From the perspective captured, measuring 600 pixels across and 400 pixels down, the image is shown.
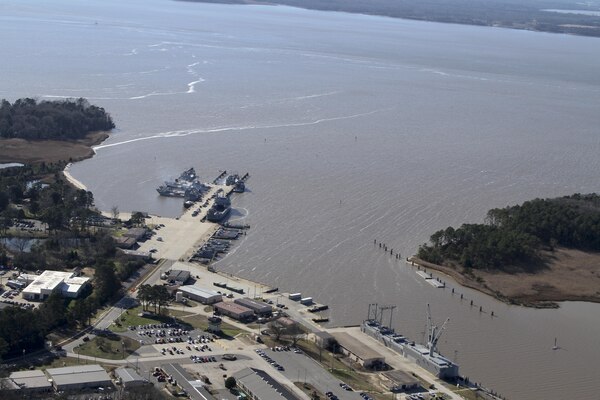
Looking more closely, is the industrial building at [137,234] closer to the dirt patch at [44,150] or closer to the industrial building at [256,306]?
the industrial building at [256,306]

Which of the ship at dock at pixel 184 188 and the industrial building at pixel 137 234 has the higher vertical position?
the ship at dock at pixel 184 188

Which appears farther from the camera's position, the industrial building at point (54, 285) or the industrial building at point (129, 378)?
the industrial building at point (54, 285)

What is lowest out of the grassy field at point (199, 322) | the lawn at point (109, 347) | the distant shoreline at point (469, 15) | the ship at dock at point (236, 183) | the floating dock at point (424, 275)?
the grassy field at point (199, 322)

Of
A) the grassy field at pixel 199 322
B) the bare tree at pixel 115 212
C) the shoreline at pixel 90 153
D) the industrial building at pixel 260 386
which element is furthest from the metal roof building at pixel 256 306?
the shoreline at pixel 90 153

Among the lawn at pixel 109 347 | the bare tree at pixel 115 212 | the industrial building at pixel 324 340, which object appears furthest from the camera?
the bare tree at pixel 115 212

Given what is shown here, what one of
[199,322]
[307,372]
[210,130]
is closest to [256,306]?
[199,322]

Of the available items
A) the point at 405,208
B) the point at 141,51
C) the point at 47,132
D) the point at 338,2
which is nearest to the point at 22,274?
the point at 405,208
